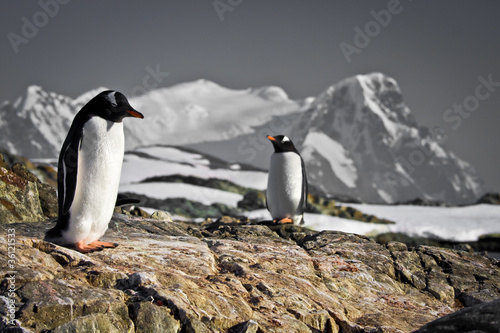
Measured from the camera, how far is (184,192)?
67.9ft

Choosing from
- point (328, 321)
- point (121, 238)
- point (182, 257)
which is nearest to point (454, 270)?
point (328, 321)

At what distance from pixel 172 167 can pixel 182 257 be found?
918 inches

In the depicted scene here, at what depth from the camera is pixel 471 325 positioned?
385 centimetres

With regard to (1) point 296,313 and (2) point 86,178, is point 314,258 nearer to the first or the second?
(1) point 296,313

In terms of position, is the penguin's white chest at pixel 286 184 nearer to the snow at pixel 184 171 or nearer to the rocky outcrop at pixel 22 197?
the rocky outcrop at pixel 22 197

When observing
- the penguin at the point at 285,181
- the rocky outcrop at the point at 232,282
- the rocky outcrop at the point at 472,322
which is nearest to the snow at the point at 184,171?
the penguin at the point at 285,181

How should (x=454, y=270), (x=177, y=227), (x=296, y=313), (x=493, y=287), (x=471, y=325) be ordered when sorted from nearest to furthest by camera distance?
(x=471, y=325)
(x=296, y=313)
(x=493, y=287)
(x=454, y=270)
(x=177, y=227)

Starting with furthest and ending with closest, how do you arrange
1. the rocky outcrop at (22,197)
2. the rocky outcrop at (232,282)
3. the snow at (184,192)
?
the snow at (184,192) → the rocky outcrop at (22,197) → the rocky outcrop at (232,282)

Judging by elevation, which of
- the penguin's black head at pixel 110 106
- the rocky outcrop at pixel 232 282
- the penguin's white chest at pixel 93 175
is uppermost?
the penguin's black head at pixel 110 106

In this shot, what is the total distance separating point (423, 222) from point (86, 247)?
15064 millimetres

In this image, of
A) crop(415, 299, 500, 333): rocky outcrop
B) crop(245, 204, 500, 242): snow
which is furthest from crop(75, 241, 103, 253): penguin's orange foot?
crop(245, 204, 500, 242): snow

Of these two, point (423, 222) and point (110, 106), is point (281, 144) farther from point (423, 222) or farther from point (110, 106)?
point (423, 222)

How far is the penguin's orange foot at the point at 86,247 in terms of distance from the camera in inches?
211

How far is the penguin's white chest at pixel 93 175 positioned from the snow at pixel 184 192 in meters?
13.9
